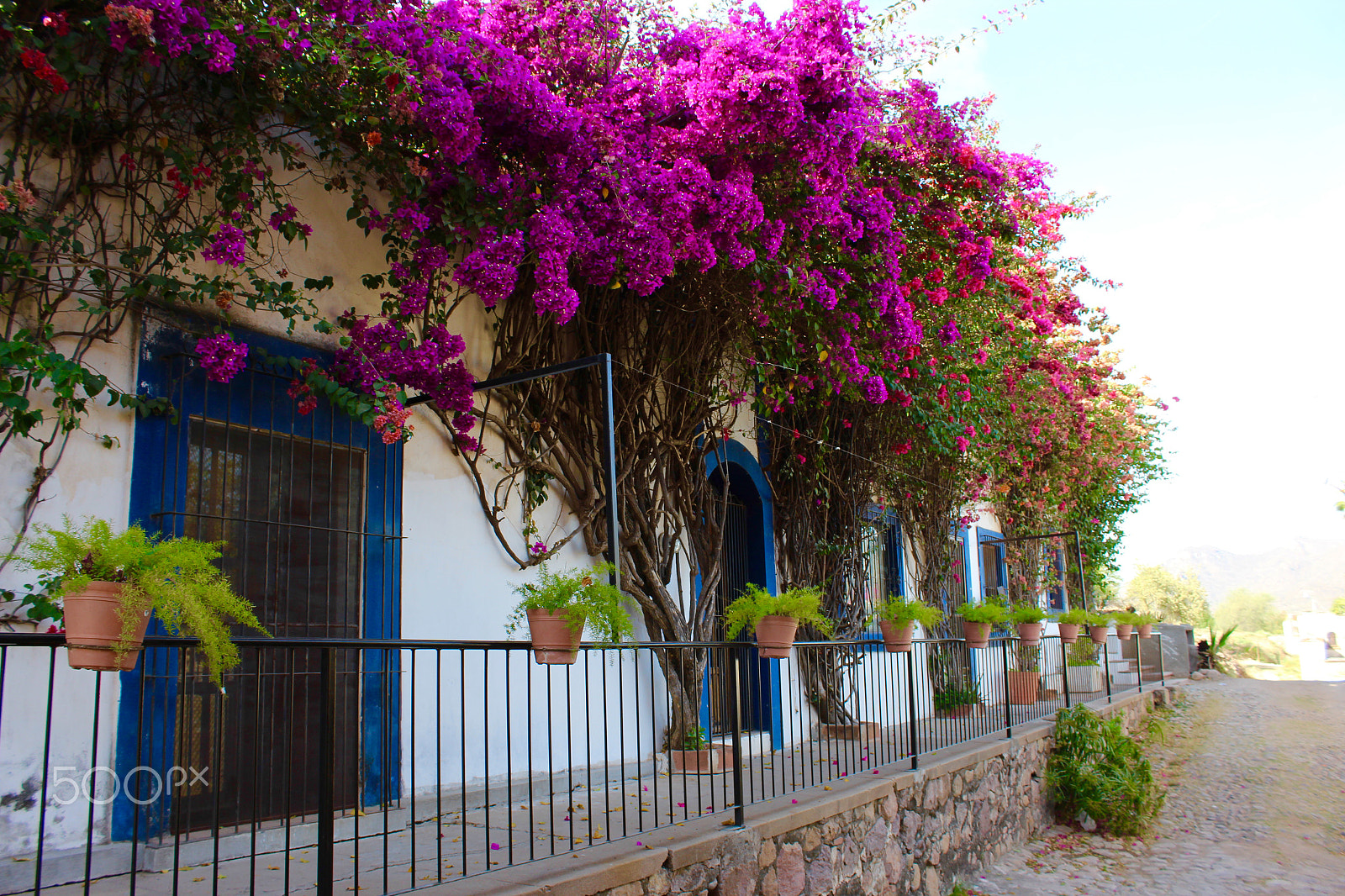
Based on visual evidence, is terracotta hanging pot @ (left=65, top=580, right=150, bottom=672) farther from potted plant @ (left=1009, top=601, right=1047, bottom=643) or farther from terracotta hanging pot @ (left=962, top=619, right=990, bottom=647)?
potted plant @ (left=1009, top=601, right=1047, bottom=643)

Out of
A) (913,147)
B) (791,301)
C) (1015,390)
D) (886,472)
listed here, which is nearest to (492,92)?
(791,301)

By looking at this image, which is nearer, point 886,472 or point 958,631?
point 886,472

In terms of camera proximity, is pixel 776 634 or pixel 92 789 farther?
pixel 776 634

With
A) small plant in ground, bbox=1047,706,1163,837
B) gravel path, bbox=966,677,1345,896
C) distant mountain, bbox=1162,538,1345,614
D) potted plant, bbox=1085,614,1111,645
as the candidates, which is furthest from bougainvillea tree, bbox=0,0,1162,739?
distant mountain, bbox=1162,538,1345,614

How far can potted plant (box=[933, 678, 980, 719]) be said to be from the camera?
32.5 feet

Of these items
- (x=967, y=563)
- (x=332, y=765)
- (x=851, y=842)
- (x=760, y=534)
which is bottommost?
(x=851, y=842)

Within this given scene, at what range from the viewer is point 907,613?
6.29 m

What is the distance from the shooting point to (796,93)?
5.25 meters

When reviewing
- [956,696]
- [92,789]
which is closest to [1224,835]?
A: [956,696]

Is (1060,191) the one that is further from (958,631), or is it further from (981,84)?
(958,631)

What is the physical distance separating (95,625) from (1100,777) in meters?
8.29

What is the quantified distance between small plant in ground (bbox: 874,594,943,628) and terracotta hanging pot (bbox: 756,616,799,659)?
61.9 inches

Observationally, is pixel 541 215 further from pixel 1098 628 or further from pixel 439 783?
pixel 1098 628

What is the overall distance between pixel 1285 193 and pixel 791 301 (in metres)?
A: 58.1
